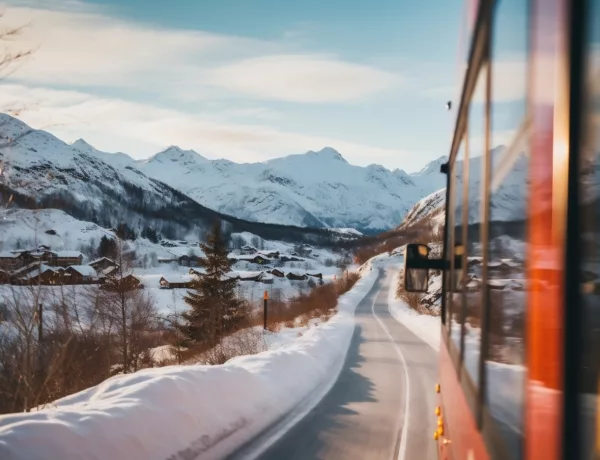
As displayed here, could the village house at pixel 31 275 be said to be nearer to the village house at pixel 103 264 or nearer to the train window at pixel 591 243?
the train window at pixel 591 243

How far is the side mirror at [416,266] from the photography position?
3.71 m

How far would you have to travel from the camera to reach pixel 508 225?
1510 mm

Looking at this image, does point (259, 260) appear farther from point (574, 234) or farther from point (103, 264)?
point (574, 234)

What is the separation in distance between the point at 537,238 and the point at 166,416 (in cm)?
518

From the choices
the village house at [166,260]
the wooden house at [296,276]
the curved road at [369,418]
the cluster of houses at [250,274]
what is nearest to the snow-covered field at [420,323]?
the curved road at [369,418]

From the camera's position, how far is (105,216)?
Result: 633 feet

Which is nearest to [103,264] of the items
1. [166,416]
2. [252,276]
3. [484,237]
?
[166,416]

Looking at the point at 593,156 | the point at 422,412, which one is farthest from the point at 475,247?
the point at 422,412

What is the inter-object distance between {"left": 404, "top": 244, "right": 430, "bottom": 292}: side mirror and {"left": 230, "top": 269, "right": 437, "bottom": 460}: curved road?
271cm

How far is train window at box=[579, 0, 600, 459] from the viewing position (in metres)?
0.94

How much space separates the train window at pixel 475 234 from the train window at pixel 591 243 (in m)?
0.97

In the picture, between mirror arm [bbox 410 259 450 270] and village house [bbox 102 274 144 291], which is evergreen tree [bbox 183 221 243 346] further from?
mirror arm [bbox 410 259 450 270]

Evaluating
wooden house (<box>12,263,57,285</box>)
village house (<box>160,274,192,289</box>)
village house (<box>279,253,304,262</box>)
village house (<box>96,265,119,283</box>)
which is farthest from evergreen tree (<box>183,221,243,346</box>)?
village house (<box>279,253,304,262</box>)

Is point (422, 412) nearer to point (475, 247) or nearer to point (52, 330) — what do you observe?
point (475, 247)
